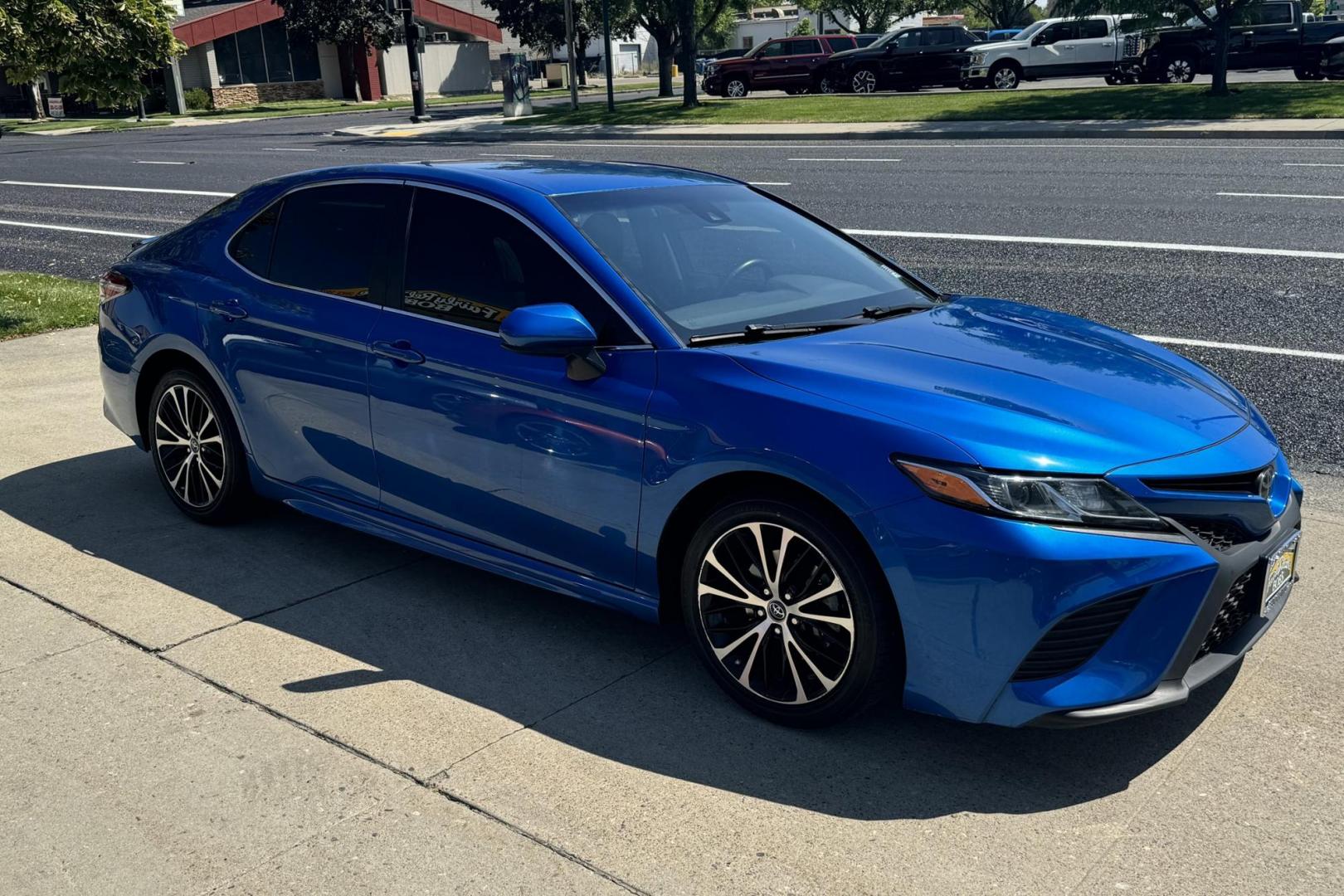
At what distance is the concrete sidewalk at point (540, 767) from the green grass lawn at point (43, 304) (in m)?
5.73

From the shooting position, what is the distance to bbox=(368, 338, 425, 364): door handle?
4.59 meters

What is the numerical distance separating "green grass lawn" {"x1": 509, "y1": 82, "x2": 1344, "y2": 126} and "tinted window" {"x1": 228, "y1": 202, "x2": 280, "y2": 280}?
22.2m

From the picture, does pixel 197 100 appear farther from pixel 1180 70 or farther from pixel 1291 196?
pixel 1291 196

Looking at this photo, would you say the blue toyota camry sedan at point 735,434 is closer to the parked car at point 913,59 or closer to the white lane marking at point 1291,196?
the white lane marking at point 1291,196

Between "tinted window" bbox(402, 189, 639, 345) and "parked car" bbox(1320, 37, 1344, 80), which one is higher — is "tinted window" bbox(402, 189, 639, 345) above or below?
below

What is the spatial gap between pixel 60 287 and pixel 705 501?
981cm

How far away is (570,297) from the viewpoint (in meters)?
4.29

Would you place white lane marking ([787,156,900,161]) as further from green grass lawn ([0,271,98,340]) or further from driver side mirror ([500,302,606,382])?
driver side mirror ([500,302,606,382])

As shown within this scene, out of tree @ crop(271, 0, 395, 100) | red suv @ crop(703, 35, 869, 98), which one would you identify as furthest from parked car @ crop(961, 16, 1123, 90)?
tree @ crop(271, 0, 395, 100)

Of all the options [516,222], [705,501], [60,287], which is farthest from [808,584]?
[60,287]

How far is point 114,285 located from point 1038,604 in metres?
4.53

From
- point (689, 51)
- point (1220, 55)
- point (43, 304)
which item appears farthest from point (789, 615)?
point (689, 51)

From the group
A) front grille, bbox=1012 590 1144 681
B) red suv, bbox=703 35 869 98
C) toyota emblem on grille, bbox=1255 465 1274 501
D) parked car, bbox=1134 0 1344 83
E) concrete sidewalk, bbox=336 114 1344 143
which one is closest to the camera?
front grille, bbox=1012 590 1144 681

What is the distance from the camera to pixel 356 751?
3.79m
